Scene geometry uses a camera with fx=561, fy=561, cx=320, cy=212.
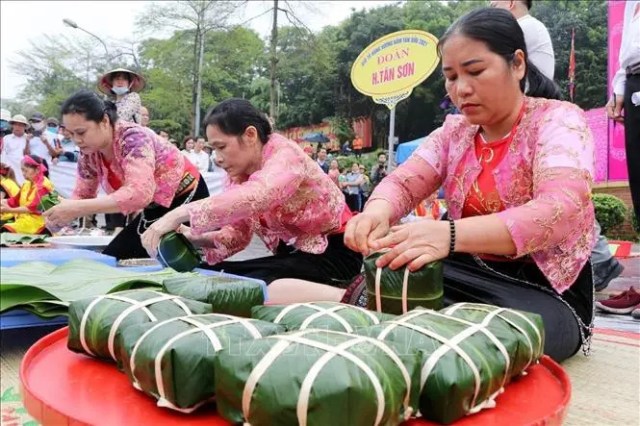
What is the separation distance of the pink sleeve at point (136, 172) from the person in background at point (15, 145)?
17.3 feet

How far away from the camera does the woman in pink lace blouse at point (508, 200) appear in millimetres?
1000

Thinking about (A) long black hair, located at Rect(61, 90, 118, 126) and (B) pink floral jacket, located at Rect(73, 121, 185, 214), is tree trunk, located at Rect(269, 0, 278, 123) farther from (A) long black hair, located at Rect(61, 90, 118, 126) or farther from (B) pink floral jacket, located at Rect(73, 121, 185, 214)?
(A) long black hair, located at Rect(61, 90, 118, 126)

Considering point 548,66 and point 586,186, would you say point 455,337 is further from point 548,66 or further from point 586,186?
point 548,66

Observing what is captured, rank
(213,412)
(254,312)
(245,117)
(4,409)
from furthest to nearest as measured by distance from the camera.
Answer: (245,117) → (4,409) → (254,312) → (213,412)

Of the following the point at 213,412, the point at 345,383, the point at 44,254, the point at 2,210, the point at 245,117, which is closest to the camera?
the point at 345,383

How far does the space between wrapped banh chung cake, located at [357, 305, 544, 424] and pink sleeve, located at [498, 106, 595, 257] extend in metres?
0.28

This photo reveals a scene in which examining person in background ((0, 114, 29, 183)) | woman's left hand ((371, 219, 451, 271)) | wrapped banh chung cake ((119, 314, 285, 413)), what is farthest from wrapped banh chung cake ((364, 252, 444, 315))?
person in background ((0, 114, 29, 183))

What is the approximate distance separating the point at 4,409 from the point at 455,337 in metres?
0.78

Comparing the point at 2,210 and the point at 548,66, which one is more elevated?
the point at 548,66

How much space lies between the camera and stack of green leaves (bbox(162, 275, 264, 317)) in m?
0.91

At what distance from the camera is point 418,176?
4.46 ft

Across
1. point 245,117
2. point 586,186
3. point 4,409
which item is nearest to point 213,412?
point 4,409

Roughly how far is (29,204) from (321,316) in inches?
164

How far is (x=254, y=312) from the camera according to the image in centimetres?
84
